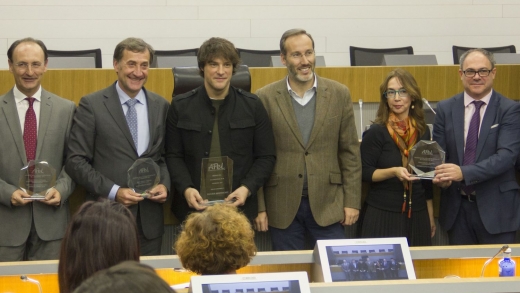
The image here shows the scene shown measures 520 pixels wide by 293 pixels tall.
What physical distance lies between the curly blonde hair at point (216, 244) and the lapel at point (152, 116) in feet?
4.87

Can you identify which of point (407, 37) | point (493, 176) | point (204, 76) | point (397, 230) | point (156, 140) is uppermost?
point (407, 37)

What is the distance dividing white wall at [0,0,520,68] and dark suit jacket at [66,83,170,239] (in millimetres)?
4235

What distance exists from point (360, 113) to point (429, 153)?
1373mm

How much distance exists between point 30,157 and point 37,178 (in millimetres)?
179

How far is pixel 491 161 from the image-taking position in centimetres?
367

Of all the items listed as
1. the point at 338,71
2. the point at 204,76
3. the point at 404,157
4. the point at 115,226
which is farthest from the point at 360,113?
the point at 115,226

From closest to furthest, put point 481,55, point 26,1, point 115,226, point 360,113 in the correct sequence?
point 115,226 → point 481,55 → point 360,113 → point 26,1

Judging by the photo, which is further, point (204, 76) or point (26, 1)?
point (26, 1)

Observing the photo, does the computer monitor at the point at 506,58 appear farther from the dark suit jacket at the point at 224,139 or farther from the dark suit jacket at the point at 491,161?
the dark suit jacket at the point at 224,139

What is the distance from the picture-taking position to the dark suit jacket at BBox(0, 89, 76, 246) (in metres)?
3.48

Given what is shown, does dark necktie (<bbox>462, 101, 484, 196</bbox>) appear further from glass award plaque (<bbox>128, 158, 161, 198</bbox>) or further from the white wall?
the white wall

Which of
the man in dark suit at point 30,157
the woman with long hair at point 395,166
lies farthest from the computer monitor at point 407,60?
the man in dark suit at point 30,157

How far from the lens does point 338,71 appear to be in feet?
17.1

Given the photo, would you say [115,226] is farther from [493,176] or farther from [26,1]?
[26,1]
